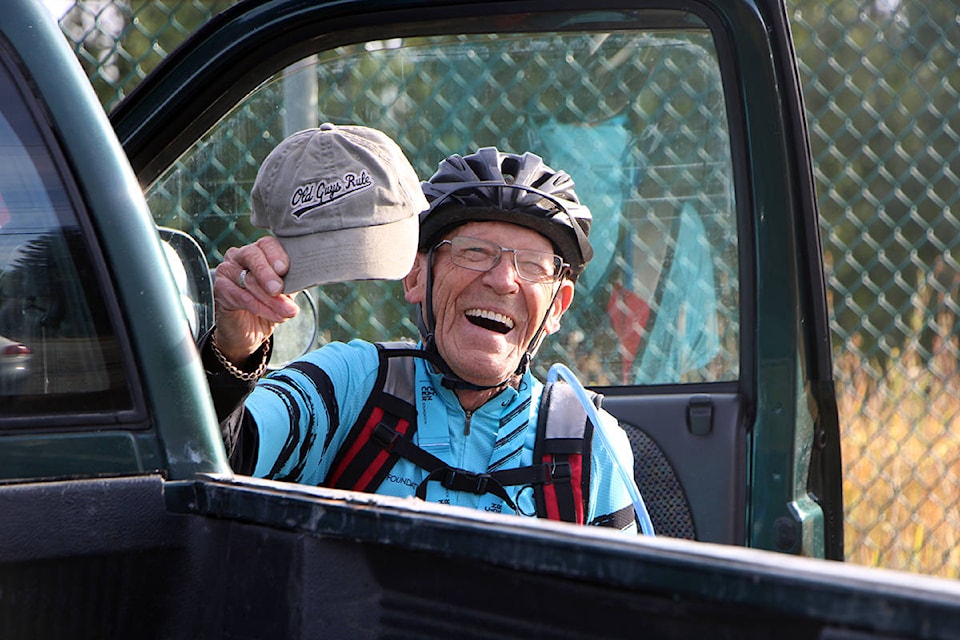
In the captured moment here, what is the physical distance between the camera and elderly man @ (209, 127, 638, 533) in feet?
7.55

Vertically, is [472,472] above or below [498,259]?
below

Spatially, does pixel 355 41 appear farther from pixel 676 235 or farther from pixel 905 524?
pixel 905 524

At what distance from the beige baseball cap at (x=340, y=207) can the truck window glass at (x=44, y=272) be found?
0.38 meters

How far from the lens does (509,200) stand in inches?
97.0

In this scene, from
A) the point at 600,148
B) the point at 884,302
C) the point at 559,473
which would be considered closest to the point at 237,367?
the point at 559,473

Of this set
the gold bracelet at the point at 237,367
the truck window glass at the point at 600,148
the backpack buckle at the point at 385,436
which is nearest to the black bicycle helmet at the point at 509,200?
the truck window glass at the point at 600,148

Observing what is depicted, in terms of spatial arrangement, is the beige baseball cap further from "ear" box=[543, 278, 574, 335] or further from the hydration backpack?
"ear" box=[543, 278, 574, 335]

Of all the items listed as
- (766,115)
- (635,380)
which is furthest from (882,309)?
(766,115)

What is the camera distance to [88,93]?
4.74ft

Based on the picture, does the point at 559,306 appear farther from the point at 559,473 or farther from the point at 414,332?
the point at 414,332

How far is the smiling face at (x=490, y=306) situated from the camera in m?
2.50

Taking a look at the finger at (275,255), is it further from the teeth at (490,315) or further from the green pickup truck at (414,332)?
the teeth at (490,315)

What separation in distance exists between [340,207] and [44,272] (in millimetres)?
487

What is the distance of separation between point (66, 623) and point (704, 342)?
1.60m
